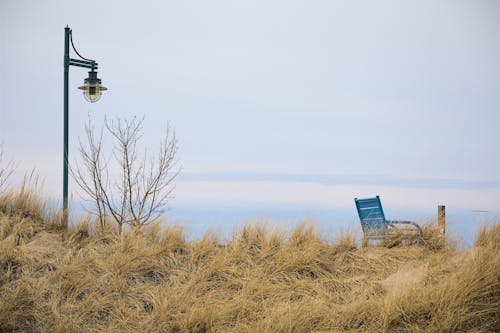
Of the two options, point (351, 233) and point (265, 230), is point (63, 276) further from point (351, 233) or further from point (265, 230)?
point (351, 233)

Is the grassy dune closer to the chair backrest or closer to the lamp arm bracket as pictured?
the chair backrest

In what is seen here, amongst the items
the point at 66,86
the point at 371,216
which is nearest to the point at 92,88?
the point at 66,86

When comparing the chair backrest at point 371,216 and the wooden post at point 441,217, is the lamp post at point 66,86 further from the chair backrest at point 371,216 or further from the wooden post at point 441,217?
the wooden post at point 441,217

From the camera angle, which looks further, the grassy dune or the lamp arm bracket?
the lamp arm bracket

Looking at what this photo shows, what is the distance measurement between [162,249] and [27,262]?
172 centimetres

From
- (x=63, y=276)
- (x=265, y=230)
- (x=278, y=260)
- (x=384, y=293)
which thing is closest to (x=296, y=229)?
(x=265, y=230)

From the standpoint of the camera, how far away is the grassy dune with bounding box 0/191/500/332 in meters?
5.62

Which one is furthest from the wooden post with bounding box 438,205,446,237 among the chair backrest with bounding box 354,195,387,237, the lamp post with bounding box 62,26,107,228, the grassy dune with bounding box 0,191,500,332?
the lamp post with bounding box 62,26,107,228

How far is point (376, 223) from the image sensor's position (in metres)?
8.09

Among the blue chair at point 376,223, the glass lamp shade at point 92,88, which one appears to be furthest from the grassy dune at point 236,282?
the glass lamp shade at point 92,88

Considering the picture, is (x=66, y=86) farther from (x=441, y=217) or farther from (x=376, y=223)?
(x=441, y=217)

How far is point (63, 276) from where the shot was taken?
6.76 metres

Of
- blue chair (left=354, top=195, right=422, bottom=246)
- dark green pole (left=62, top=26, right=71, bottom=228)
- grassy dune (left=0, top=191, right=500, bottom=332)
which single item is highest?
dark green pole (left=62, top=26, right=71, bottom=228)

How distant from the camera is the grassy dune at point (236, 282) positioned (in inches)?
221
